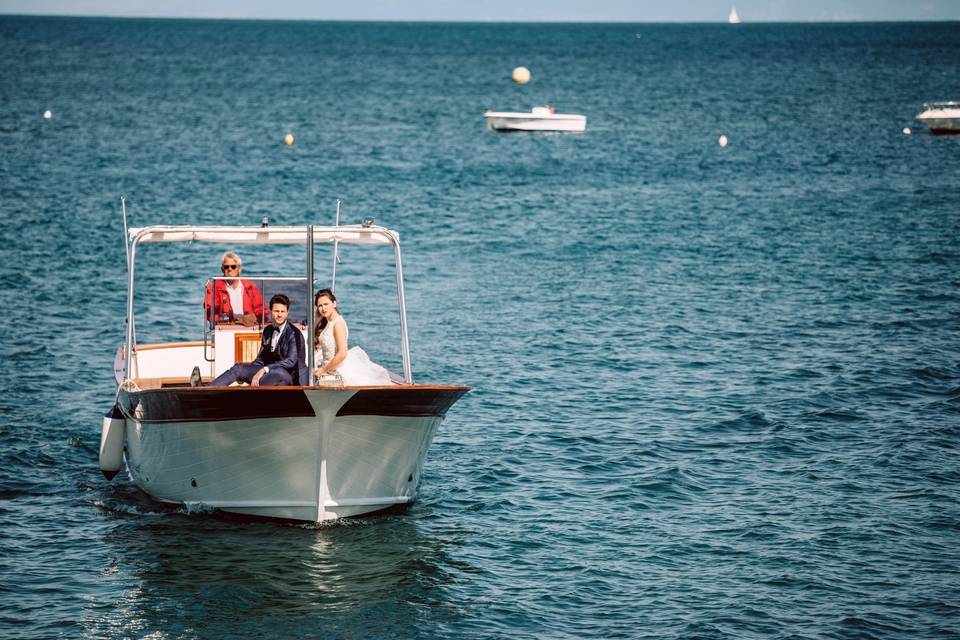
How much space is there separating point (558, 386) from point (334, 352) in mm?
7513

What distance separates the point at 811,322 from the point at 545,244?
1119cm

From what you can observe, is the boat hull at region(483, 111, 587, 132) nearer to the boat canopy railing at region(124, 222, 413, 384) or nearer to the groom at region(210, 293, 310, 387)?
the boat canopy railing at region(124, 222, 413, 384)

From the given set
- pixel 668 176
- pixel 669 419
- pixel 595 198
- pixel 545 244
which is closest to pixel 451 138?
pixel 668 176

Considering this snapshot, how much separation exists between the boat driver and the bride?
6.50 feet

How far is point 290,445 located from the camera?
13945 millimetres

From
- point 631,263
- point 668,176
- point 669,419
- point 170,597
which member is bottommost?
point 170,597

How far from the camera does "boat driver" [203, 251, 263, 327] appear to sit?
1666 cm

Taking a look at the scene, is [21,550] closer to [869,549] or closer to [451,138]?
[869,549]

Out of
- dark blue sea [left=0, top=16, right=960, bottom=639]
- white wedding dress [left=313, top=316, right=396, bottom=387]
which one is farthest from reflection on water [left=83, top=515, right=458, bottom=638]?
white wedding dress [left=313, top=316, right=396, bottom=387]

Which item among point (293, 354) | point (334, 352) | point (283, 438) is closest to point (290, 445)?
point (283, 438)

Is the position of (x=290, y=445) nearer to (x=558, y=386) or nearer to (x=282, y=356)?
(x=282, y=356)

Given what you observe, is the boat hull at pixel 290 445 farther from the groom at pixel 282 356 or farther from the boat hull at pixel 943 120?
the boat hull at pixel 943 120

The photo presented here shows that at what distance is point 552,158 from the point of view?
58094mm

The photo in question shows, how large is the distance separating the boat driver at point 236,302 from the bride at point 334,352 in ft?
6.50
